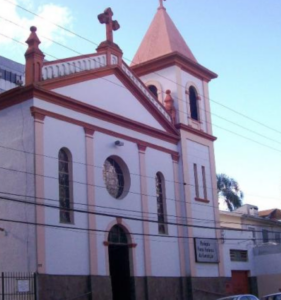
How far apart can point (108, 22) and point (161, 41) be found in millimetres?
5684

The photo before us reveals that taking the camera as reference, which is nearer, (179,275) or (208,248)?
(179,275)

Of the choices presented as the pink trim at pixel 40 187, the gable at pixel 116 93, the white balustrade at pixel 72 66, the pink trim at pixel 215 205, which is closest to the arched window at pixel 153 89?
the gable at pixel 116 93

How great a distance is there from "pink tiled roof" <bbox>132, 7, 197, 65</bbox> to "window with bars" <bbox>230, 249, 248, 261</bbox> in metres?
11.7

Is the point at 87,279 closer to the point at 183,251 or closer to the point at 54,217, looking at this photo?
the point at 54,217

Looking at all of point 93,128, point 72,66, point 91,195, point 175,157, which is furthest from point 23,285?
point 175,157

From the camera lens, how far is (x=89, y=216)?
24859mm

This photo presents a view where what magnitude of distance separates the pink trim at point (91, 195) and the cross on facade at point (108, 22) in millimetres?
5846

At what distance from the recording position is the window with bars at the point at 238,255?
3583 centimetres

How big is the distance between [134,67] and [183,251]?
10894 millimetres

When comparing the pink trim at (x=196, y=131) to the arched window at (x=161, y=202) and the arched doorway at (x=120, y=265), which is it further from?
the arched doorway at (x=120, y=265)

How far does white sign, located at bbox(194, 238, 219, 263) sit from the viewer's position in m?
30.6

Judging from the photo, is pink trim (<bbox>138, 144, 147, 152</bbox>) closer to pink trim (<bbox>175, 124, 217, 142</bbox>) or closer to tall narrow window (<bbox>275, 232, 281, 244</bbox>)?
pink trim (<bbox>175, 124, 217, 142</bbox>)

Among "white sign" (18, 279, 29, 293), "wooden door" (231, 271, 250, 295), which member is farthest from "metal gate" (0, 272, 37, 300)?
"wooden door" (231, 271, 250, 295)

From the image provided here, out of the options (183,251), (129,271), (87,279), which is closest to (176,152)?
(183,251)
